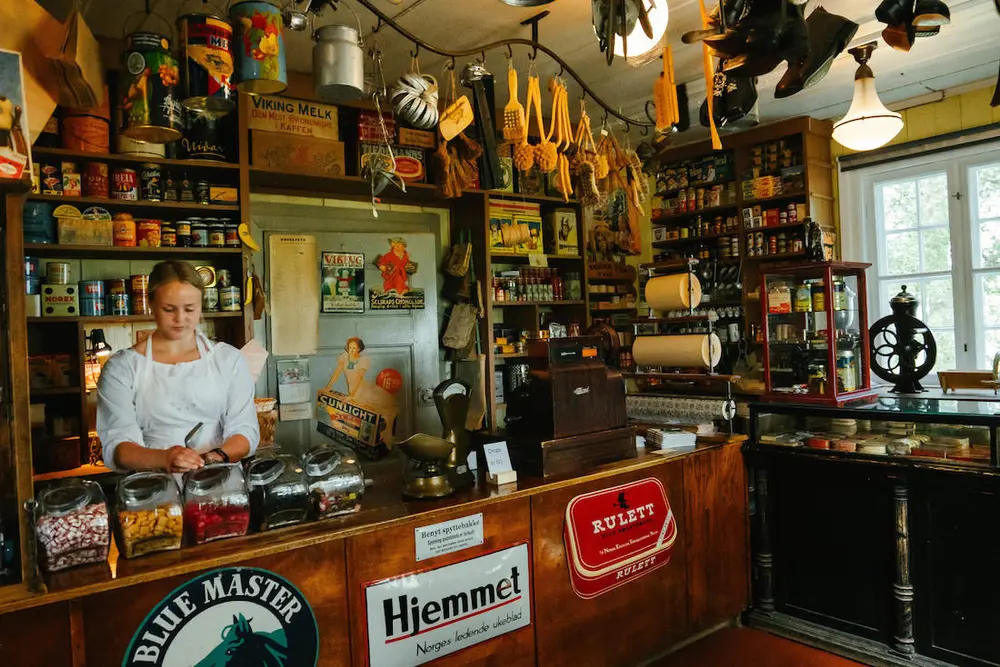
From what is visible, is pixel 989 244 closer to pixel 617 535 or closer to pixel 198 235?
pixel 617 535

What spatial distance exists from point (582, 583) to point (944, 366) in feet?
12.7

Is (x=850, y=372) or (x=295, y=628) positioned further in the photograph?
(x=850, y=372)

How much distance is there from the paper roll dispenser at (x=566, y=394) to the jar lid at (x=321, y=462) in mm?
848

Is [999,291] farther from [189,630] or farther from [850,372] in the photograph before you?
[189,630]

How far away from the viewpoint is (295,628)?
176cm

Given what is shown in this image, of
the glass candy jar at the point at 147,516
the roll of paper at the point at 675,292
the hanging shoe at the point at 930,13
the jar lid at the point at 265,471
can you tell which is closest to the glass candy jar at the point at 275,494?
the jar lid at the point at 265,471

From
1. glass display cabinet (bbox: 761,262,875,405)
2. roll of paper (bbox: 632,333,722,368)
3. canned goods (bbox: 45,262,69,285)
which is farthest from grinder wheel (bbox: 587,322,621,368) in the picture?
canned goods (bbox: 45,262,69,285)

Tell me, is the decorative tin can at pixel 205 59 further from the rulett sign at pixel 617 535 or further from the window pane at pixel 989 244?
the window pane at pixel 989 244

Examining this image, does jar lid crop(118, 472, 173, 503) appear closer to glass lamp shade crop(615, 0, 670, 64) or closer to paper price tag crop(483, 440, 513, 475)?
paper price tag crop(483, 440, 513, 475)

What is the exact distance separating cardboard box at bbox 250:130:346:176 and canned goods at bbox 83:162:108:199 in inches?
27.9

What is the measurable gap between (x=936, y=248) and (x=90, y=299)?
17.8 feet

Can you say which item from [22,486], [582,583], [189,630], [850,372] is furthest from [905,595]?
[22,486]

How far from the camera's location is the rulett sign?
2.42 m

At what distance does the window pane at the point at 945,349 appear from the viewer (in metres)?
4.81
